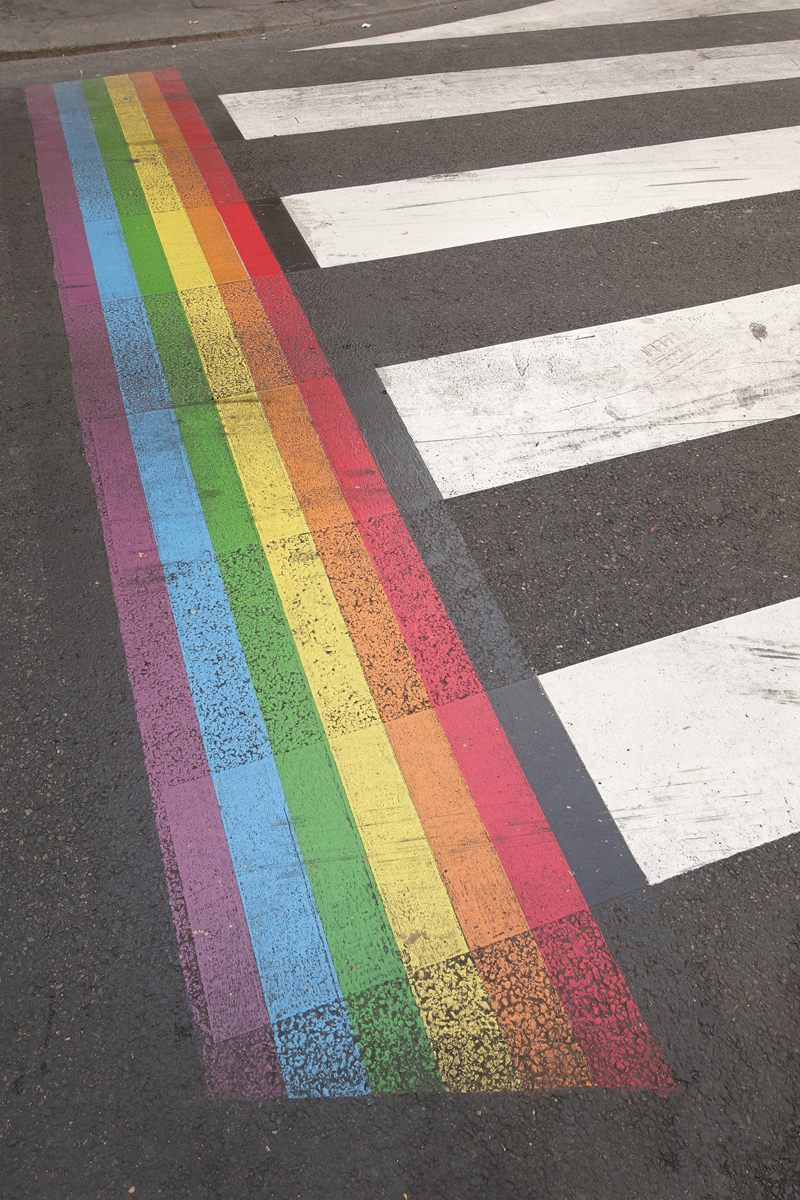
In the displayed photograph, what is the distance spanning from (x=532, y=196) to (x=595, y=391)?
1.98 meters

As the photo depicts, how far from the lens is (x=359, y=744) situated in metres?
2.59

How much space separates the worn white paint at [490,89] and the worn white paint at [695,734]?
15.6 ft

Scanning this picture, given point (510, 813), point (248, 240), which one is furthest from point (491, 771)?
point (248, 240)

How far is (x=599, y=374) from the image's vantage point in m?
3.88

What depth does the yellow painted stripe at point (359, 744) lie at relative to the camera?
81.8 inches

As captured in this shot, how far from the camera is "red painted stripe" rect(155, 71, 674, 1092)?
2.07 m

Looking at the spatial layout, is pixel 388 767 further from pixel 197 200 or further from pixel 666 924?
pixel 197 200

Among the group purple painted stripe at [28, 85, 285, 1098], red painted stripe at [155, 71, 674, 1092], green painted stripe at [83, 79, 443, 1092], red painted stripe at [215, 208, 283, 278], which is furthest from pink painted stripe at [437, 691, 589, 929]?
red painted stripe at [215, 208, 283, 278]

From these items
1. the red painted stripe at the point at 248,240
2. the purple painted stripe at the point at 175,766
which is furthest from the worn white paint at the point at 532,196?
the purple painted stripe at the point at 175,766

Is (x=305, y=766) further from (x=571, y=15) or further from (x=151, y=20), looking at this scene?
(x=571, y=15)

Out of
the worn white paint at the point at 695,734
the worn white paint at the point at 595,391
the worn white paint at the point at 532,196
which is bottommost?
the worn white paint at the point at 695,734

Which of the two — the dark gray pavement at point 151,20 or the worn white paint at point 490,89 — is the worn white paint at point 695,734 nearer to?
the worn white paint at point 490,89

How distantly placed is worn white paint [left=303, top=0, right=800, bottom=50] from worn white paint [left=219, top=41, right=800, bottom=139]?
90 cm

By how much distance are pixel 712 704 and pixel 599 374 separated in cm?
189
